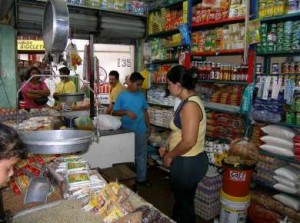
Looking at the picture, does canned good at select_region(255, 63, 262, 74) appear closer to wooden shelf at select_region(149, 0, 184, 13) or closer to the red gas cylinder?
the red gas cylinder

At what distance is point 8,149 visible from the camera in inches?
37.1

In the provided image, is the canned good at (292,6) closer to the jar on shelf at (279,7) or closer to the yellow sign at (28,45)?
the jar on shelf at (279,7)

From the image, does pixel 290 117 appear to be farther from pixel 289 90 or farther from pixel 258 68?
pixel 258 68

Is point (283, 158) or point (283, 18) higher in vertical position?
point (283, 18)

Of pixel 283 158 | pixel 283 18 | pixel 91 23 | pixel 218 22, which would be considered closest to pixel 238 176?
pixel 283 158

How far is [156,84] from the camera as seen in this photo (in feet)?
16.7

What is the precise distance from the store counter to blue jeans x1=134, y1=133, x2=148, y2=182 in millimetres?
510

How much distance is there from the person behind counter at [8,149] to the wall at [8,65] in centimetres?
321

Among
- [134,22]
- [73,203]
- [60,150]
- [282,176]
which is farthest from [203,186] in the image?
[134,22]

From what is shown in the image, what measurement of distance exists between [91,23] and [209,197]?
10.3 feet

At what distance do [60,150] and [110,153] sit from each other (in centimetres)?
Result: 211

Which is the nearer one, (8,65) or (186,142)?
(186,142)

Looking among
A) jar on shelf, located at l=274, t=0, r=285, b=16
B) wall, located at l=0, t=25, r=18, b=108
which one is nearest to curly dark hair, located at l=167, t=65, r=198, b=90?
jar on shelf, located at l=274, t=0, r=285, b=16

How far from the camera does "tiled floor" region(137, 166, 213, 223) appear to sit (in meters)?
3.62
